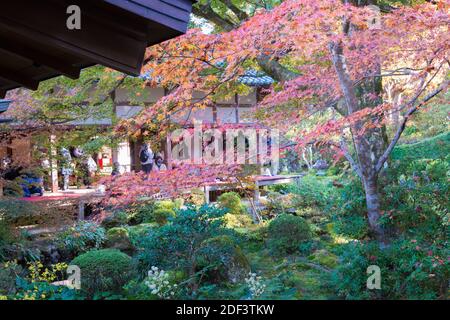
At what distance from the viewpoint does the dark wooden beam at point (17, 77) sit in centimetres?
443

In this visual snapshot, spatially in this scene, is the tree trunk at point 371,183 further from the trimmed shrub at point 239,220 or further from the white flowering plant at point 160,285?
the trimmed shrub at point 239,220

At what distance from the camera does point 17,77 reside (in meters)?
4.47

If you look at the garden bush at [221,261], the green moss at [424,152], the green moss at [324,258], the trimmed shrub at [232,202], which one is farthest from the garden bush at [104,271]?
the trimmed shrub at [232,202]

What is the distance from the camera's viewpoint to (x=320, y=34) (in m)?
6.50

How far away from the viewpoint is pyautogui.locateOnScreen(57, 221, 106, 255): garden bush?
937 cm

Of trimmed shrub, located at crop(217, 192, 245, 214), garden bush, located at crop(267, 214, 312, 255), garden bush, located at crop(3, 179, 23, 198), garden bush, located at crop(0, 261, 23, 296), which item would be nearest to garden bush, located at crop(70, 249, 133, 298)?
garden bush, located at crop(0, 261, 23, 296)

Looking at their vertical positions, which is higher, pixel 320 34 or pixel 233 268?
pixel 320 34

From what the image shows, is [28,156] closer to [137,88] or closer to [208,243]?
[137,88]

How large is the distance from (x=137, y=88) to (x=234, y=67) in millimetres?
3320

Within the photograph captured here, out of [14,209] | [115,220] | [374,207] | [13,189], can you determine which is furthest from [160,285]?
[115,220]

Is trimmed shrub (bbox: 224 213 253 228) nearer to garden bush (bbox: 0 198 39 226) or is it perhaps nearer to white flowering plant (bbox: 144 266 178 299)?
garden bush (bbox: 0 198 39 226)
